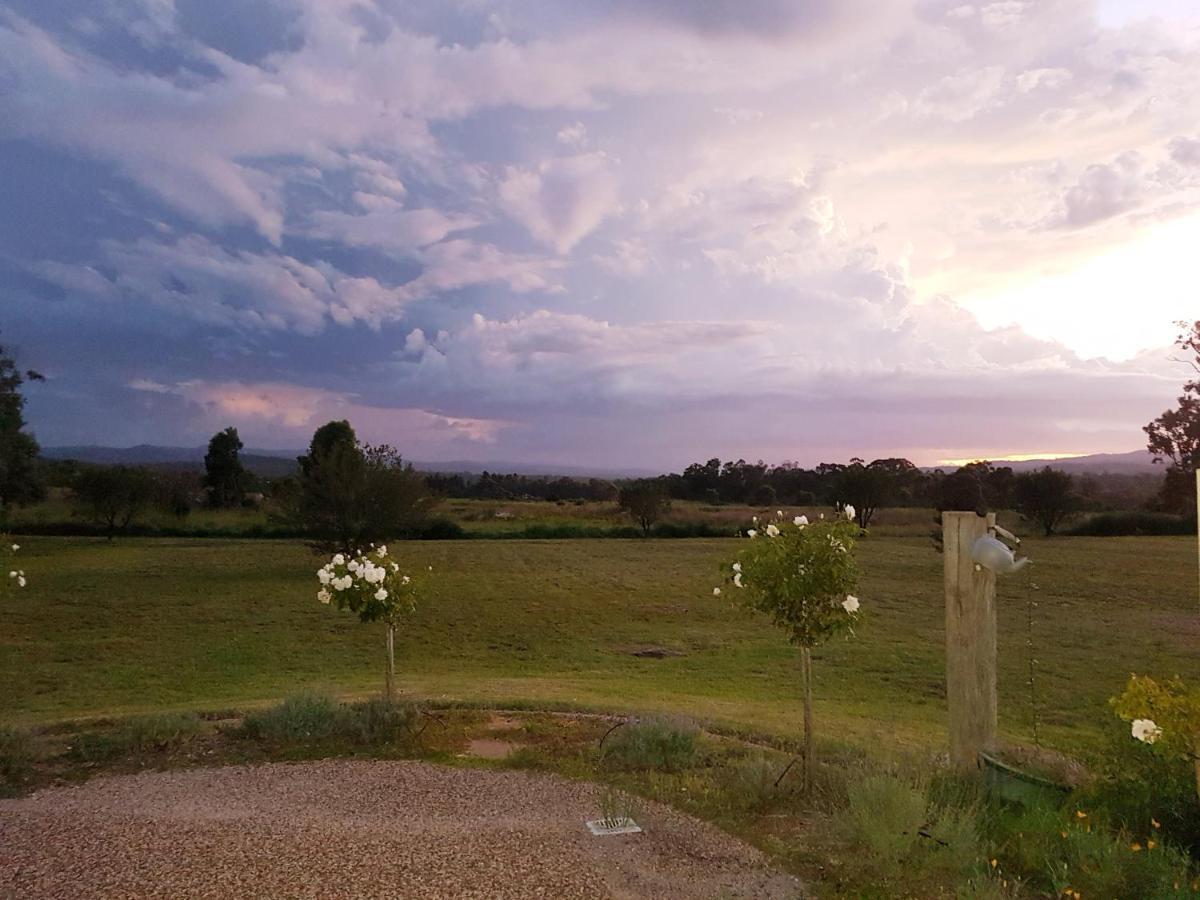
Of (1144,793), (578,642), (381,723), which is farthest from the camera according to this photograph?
(578,642)

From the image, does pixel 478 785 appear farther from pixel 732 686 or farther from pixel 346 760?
pixel 732 686

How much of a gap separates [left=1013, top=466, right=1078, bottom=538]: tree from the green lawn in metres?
9.84

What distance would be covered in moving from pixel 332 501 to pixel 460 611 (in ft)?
26.4

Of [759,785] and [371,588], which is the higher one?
[371,588]

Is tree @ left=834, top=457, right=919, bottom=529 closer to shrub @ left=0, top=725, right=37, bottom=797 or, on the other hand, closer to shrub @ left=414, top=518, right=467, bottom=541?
shrub @ left=414, top=518, right=467, bottom=541

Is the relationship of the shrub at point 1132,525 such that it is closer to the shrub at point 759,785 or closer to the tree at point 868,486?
the tree at point 868,486

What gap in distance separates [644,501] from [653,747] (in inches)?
1285

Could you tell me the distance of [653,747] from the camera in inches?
277

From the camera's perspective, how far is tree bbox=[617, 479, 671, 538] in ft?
130

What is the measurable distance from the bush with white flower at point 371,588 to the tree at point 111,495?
1278 inches

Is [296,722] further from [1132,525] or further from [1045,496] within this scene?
[1132,525]

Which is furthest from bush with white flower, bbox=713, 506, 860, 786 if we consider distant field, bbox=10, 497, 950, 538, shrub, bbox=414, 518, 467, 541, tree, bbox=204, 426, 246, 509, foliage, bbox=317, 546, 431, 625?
tree, bbox=204, 426, 246, 509

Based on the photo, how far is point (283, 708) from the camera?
820 centimetres

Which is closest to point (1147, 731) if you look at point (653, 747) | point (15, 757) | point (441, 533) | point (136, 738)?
point (653, 747)
